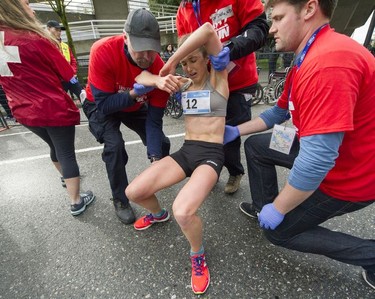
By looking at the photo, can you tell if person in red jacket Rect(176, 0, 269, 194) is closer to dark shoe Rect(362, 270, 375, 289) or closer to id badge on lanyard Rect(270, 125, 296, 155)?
id badge on lanyard Rect(270, 125, 296, 155)

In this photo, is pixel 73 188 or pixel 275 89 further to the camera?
pixel 275 89

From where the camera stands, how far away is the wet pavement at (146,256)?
1546mm

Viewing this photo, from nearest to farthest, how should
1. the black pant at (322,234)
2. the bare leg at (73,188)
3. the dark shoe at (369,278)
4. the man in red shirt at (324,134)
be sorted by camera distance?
the man in red shirt at (324,134) → the black pant at (322,234) → the dark shoe at (369,278) → the bare leg at (73,188)

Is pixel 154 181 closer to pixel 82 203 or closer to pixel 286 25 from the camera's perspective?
pixel 82 203

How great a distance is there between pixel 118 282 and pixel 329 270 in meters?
1.49

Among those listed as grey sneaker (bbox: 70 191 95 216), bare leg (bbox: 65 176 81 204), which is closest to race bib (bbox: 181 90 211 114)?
bare leg (bbox: 65 176 81 204)

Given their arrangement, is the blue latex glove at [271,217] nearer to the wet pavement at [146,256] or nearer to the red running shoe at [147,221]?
the wet pavement at [146,256]

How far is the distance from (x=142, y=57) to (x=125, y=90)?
1.30ft

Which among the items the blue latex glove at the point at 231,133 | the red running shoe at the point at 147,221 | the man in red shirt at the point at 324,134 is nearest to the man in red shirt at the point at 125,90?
the red running shoe at the point at 147,221

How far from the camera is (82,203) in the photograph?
241 centimetres

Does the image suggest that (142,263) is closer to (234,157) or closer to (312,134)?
(234,157)

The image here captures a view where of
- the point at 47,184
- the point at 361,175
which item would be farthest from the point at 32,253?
the point at 361,175

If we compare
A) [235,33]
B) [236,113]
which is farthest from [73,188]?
[235,33]

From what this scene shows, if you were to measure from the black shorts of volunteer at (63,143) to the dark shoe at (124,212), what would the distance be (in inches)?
20.4
